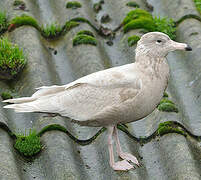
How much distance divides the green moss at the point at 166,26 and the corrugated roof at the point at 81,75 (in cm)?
9

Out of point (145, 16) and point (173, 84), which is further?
point (145, 16)

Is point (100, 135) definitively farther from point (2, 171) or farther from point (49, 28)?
point (49, 28)

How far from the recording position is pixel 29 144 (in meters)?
4.15

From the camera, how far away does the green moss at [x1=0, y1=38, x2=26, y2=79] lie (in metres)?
5.02

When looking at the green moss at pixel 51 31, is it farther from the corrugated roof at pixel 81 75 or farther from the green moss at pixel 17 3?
the green moss at pixel 17 3

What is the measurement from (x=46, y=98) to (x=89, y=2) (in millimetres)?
2713

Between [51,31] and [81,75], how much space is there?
1.02 meters

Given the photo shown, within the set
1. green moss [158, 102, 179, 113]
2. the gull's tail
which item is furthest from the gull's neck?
the gull's tail

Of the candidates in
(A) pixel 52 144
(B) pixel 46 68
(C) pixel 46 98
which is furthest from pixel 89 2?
(A) pixel 52 144

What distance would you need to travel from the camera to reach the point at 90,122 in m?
4.29

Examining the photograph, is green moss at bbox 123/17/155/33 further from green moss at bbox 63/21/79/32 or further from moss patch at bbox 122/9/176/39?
green moss at bbox 63/21/79/32

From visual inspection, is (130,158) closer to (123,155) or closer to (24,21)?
(123,155)

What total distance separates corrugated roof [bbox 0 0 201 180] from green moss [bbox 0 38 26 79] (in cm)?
8

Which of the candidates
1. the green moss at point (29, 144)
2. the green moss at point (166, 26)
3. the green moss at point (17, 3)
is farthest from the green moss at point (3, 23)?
the green moss at point (29, 144)
